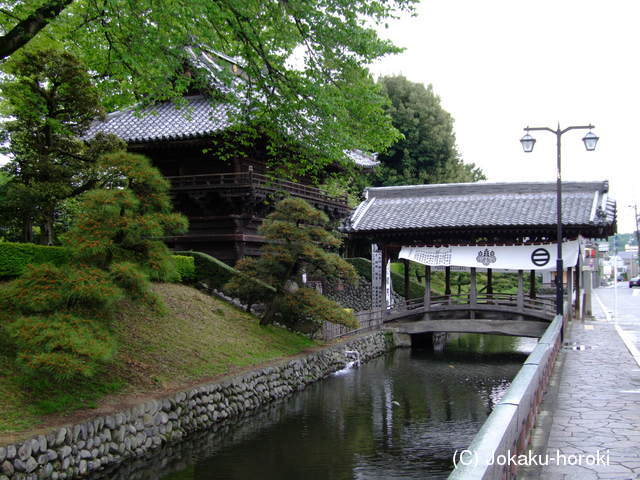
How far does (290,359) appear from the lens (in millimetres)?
17797

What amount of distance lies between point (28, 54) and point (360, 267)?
25006 mm

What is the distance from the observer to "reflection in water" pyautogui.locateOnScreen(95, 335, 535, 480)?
1046 centimetres

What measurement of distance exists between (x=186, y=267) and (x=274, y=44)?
1030 cm

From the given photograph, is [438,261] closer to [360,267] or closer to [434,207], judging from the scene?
[434,207]

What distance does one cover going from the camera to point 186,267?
21141 mm

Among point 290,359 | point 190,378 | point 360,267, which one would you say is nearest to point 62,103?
point 190,378

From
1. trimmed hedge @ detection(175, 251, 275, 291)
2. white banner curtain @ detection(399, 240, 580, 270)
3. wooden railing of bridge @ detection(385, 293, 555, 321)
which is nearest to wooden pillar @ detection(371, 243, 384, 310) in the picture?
wooden railing of bridge @ detection(385, 293, 555, 321)

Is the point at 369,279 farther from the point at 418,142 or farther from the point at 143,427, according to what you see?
the point at 143,427

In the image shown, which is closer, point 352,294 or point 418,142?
point 352,294

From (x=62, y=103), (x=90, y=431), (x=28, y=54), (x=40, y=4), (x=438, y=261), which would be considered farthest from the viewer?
(x=438, y=261)

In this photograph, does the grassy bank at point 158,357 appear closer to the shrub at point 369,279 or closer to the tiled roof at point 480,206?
the tiled roof at point 480,206

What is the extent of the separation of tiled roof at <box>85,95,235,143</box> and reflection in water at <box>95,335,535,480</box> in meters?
10.8

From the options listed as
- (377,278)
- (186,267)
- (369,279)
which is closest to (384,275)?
(377,278)

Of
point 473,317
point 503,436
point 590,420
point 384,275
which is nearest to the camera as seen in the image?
point 503,436
